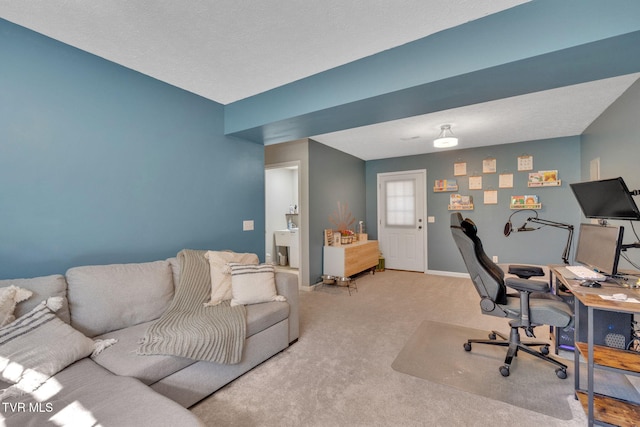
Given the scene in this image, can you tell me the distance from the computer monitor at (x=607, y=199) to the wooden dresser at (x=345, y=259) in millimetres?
2954

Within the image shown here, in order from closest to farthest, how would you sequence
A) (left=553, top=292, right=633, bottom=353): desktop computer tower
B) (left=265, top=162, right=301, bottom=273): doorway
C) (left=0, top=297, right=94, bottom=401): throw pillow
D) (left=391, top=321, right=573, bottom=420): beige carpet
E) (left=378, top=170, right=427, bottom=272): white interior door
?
(left=0, top=297, right=94, bottom=401): throw pillow → (left=391, top=321, right=573, bottom=420): beige carpet → (left=553, top=292, right=633, bottom=353): desktop computer tower → (left=378, top=170, right=427, bottom=272): white interior door → (left=265, top=162, right=301, bottom=273): doorway

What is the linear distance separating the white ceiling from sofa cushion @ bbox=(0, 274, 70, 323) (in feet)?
5.50

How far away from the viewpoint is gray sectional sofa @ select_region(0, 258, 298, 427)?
113 centimetres

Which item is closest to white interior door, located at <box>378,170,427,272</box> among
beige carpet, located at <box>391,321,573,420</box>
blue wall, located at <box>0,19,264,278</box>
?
beige carpet, located at <box>391,321,573,420</box>

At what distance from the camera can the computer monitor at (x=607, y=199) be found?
1.88 meters

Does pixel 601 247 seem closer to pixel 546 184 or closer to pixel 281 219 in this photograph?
pixel 546 184

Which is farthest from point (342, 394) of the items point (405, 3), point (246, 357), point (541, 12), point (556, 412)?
point (541, 12)

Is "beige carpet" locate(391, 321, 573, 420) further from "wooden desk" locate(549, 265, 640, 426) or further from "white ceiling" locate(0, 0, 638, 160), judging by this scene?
"white ceiling" locate(0, 0, 638, 160)

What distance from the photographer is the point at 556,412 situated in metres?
1.68

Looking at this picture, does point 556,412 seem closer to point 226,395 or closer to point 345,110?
point 226,395

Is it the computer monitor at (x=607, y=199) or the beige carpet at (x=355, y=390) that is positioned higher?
the computer monitor at (x=607, y=199)

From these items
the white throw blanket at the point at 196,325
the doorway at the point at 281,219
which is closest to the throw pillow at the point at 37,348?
the white throw blanket at the point at 196,325

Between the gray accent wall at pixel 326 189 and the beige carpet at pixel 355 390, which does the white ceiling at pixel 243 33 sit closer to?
the gray accent wall at pixel 326 189

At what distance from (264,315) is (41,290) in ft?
4.64
